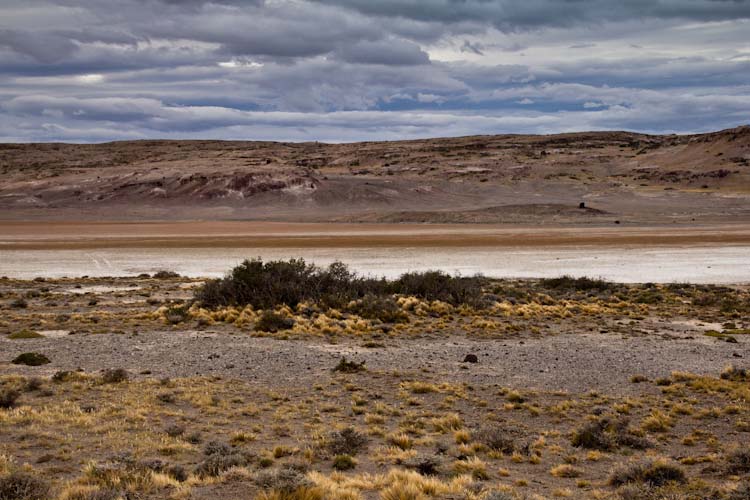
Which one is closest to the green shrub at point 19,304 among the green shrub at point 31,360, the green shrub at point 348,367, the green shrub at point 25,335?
the green shrub at point 25,335

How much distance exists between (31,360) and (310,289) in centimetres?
1025

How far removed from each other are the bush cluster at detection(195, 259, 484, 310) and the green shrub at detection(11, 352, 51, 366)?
8054 millimetres

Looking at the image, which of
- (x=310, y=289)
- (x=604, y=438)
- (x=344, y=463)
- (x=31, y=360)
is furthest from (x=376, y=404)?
(x=310, y=289)

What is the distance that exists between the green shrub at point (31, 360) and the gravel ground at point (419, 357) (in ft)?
0.67

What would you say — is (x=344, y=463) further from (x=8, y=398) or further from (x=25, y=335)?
(x=25, y=335)

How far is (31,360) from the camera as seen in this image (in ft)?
48.1

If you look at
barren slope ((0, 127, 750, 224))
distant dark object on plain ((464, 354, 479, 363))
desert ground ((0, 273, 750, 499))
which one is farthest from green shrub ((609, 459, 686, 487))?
barren slope ((0, 127, 750, 224))

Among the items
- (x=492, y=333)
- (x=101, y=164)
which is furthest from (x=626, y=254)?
(x=101, y=164)

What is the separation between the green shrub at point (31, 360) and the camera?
1460 cm

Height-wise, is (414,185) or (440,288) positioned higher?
(414,185)

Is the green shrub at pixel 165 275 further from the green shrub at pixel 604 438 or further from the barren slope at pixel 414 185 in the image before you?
the barren slope at pixel 414 185

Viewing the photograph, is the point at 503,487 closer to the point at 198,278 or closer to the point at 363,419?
the point at 363,419

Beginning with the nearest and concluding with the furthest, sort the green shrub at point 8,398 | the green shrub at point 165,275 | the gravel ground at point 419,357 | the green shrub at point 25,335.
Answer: the green shrub at point 8,398
the gravel ground at point 419,357
the green shrub at point 25,335
the green shrub at point 165,275

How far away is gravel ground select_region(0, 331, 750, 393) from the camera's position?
13969mm
